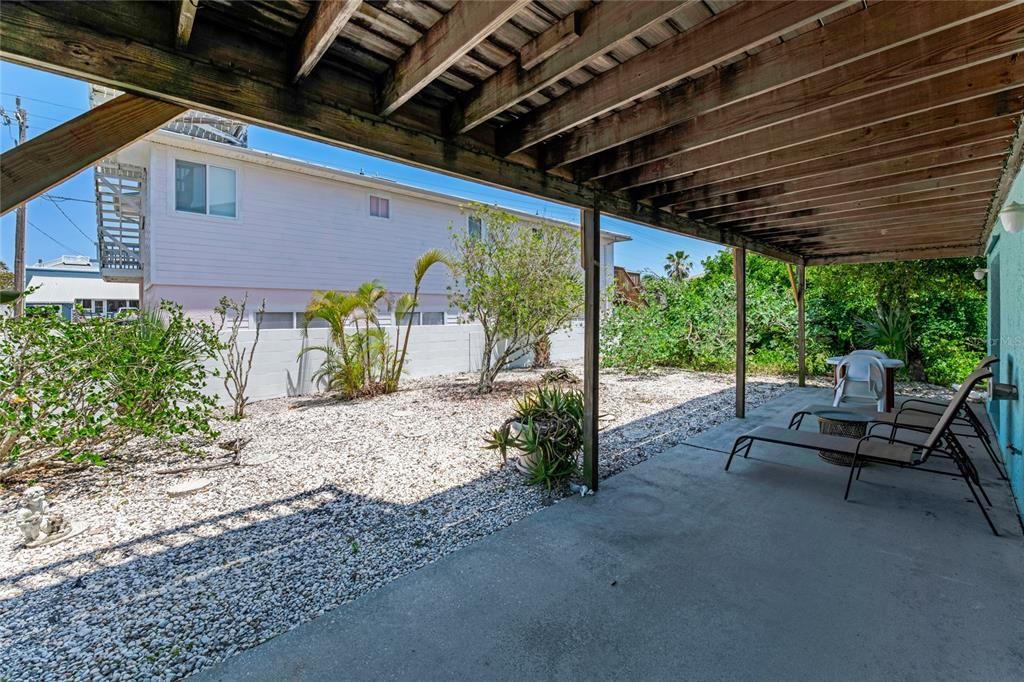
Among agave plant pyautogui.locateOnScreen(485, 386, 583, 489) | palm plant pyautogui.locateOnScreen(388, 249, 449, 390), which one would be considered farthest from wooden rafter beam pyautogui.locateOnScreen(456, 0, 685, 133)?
palm plant pyautogui.locateOnScreen(388, 249, 449, 390)

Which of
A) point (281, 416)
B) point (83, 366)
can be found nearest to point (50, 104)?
point (281, 416)

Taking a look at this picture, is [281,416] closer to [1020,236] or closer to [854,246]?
[1020,236]

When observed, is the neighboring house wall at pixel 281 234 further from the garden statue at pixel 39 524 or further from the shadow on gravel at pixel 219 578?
the garden statue at pixel 39 524

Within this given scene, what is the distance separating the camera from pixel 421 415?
273 inches

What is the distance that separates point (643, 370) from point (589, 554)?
Result: 28.2 ft

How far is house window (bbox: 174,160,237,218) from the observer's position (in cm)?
920

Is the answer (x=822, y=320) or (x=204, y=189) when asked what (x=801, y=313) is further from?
(x=204, y=189)

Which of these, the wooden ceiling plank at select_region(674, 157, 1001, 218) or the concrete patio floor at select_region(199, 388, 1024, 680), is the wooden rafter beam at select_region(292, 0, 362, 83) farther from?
the wooden ceiling plank at select_region(674, 157, 1001, 218)

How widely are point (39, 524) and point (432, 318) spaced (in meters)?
10.0

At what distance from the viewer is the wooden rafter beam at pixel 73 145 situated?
163 cm

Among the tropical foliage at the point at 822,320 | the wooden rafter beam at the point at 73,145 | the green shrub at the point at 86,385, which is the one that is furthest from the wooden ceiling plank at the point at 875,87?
the tropical foliage at the point at 822,320

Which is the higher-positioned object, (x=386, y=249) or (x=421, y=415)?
(x=386, y=249)

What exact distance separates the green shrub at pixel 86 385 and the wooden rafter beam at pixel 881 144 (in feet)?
17.5

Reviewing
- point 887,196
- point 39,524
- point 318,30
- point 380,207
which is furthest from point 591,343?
point 380,207
